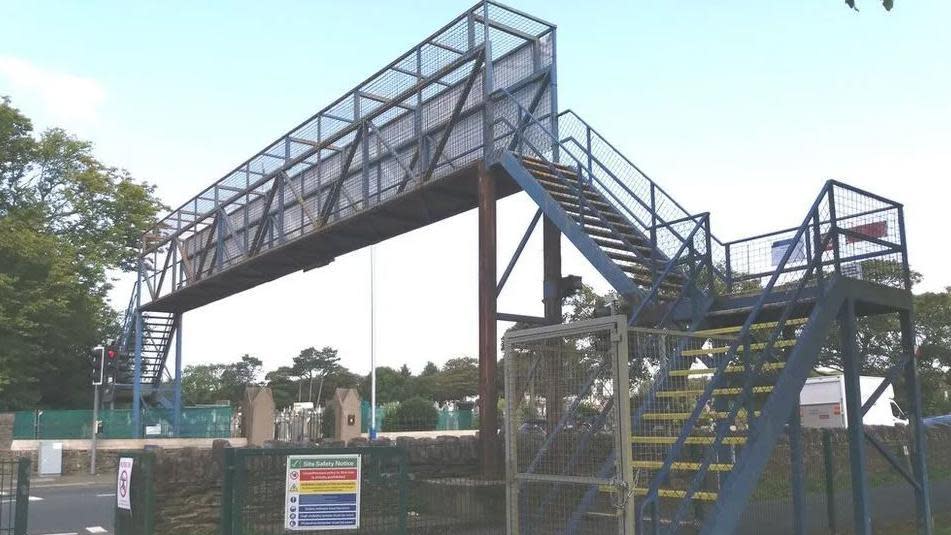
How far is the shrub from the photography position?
39188 mm

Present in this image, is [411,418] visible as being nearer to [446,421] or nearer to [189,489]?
[446,421]

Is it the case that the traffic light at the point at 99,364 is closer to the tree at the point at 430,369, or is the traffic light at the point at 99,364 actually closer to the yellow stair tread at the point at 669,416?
the yellow stair tread at the point at 669,416

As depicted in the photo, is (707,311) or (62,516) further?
(62,516)

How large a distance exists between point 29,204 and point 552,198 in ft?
101

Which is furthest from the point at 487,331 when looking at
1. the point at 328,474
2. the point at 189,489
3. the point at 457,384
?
the point at 457,384

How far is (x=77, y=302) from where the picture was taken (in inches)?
1377

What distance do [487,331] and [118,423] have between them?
23.5 m

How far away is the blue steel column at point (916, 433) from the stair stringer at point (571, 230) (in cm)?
383

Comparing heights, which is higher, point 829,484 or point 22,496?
point 22,496

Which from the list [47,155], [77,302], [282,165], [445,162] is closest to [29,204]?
[47,155]

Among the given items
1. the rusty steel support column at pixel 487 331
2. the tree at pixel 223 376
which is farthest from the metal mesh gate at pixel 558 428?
the tree at pixel 223 376

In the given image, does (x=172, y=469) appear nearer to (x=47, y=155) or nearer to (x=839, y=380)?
(x=839, y=380)

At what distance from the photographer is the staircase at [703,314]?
827cm

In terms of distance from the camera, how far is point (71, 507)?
1686 cm
